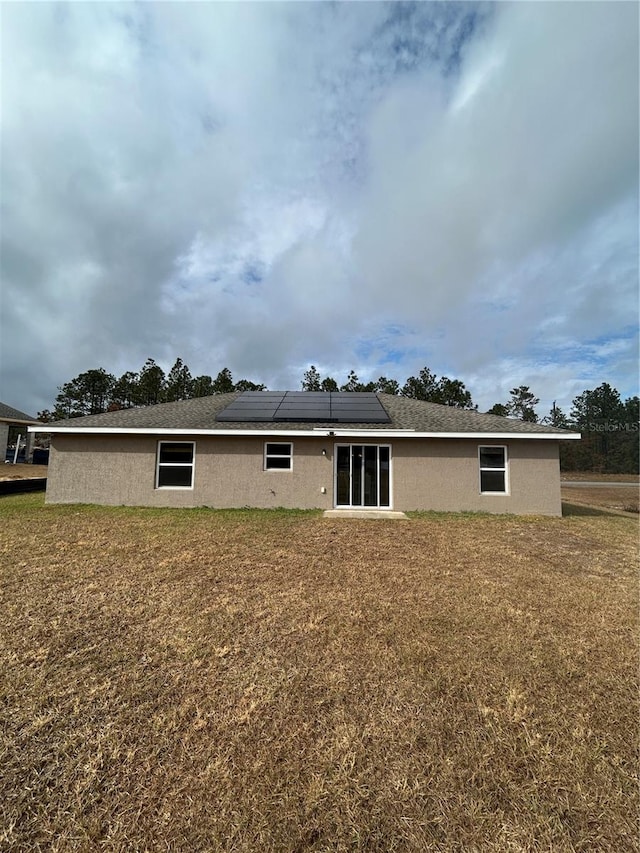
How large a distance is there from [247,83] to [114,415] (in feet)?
36.2

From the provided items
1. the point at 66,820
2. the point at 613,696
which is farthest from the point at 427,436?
the point at 66,820

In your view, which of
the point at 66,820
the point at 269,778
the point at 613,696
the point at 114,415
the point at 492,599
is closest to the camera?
the point at 66,820

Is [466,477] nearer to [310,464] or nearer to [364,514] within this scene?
[364,514]

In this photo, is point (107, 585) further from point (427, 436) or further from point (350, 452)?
point (427, 436)

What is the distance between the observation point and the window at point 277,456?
1194cm

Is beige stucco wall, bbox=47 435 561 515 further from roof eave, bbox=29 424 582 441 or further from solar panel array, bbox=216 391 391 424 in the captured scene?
solar panel array, bbox=216 391 391 424

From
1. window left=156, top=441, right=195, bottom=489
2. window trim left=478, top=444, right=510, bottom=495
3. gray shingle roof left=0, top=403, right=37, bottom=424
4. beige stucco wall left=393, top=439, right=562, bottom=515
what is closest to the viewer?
beige stucco wall left=393, top=439, right=562, bottom=515

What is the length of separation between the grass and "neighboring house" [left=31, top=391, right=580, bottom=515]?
5.53 meters

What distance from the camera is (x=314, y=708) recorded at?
295 centimetres

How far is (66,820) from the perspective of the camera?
2.09 meters

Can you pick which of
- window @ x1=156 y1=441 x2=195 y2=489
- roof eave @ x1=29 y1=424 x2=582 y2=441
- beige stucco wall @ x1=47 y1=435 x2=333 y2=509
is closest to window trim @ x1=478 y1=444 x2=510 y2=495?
roof eave @ x1=29 y1=424 x2=582 y2=441

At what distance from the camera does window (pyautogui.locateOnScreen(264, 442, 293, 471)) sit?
11.9m

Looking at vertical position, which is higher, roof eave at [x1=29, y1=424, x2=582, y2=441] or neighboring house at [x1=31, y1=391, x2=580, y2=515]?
roof eave at [x1=29, y1=424, x2=582, y2=441]

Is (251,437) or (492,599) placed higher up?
(251,437)
